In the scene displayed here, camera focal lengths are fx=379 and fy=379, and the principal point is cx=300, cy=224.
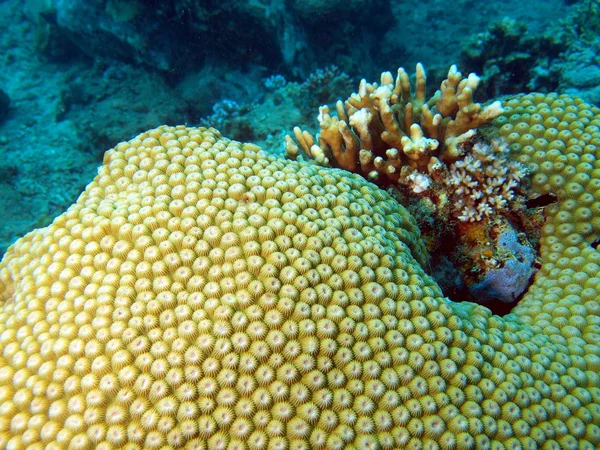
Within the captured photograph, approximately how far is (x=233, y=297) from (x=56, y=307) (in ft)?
4.22

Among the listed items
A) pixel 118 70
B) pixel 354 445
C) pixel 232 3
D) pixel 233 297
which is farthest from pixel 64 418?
pixel 118 70

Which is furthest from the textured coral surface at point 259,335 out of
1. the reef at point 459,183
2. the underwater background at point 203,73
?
the underwater background at point 203,73

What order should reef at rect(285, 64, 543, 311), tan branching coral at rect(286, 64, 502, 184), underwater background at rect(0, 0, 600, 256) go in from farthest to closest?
underwater background at rect(0, 0, 600, 256) → tan branching coral at rect(286, 64, 502, 184) → reef at rect(285, 64, 543, 311)

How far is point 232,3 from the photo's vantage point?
1036 cm

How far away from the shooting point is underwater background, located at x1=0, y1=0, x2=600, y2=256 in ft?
30.7

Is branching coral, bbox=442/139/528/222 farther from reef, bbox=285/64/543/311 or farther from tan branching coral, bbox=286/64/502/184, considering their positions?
tan branching coral, bbox=286/64/502/184

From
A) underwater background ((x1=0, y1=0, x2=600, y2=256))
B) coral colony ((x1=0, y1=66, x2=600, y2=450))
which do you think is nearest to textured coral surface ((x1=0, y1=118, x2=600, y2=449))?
coral colony ((x1=0, y1=66, x2=600, y2=450))

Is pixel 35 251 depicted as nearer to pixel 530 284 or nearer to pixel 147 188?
pixel 147 188

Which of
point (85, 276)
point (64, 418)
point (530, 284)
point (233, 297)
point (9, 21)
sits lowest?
point (9, 21)

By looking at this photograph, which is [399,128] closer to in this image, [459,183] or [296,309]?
[459,183]

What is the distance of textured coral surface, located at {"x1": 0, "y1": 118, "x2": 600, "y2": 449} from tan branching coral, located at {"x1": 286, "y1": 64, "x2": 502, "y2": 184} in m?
1.02

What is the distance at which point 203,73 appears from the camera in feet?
40.2

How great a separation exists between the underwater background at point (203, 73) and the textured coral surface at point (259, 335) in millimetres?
5224

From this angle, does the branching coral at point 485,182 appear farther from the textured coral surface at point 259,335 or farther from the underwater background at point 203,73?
the underwater background at point 203,73
